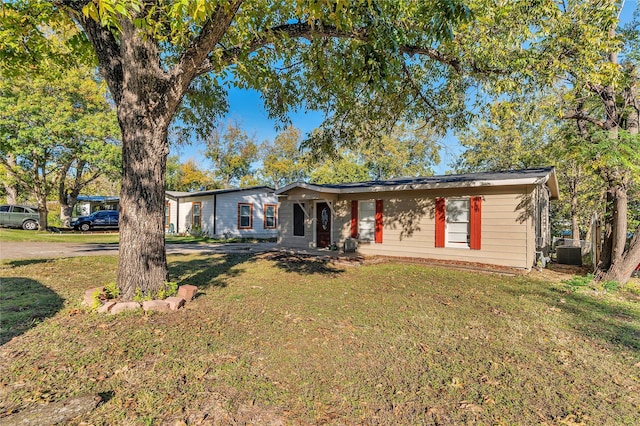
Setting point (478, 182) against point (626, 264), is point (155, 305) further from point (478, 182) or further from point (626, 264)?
point (626, 264)

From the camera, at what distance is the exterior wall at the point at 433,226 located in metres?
8.50

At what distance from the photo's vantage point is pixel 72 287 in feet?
19.0

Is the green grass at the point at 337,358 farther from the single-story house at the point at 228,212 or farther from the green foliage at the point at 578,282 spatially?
the single-story house at the point at 228,212

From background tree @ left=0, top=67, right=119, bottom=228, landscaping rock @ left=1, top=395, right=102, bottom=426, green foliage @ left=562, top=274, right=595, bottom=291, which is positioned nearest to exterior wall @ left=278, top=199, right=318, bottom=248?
green foliage @ left=562, top=274, right=595, bottom=291

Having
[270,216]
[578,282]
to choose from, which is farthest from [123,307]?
[270,216]

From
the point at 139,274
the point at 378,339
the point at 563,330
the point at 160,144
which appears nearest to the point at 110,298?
the point at 139,274

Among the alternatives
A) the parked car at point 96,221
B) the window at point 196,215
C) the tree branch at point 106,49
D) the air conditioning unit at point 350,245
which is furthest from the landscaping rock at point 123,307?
the parked car at point 96,221

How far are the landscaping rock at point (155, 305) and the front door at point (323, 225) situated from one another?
27.8 ft

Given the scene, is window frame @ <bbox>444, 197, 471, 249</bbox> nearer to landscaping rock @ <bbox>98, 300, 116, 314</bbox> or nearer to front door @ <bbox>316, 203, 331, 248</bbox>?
front door @ <bbox>316, 203, 331, 248</bbox>

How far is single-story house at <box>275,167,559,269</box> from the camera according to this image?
28.1 feet

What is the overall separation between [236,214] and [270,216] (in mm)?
2342

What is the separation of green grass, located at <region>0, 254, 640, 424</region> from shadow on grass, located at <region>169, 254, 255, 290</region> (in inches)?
40.4

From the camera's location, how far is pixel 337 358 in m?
3.33

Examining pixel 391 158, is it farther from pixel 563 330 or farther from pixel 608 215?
pixel 563 330
